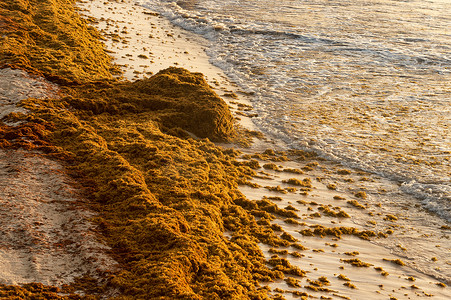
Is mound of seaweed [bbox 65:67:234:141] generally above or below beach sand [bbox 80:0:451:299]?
above

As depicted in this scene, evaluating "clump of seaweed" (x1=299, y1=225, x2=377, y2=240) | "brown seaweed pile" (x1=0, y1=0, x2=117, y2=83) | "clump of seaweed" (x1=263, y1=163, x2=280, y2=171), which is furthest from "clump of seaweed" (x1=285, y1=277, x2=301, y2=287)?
"brown seaweed pile" (x1=0, y1=0, x2=117, y2=83)

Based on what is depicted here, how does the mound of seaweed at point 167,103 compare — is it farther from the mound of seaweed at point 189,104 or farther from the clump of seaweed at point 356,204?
the clump of seaweed at point 356,204

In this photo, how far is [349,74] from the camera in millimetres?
13180

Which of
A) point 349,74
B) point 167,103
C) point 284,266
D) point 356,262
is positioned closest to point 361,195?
point 356,262

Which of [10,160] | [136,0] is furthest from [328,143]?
[136,0]

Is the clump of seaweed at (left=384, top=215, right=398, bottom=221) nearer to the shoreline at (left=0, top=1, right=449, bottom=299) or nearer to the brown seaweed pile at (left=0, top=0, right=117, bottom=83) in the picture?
the shoreline at (left=0, top=1, right=449, bottom=299)

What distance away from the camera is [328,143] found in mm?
8820

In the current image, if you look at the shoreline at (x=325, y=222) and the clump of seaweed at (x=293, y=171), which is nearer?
the shoreline at (x=325, y=222)

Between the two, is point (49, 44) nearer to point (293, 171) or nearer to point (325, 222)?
point (293, 171)

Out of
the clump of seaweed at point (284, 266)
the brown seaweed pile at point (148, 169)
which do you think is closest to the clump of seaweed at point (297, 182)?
the brown seaweed pile at point (148, 169)

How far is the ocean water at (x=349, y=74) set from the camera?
8.61 meters

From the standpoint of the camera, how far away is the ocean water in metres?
8.61

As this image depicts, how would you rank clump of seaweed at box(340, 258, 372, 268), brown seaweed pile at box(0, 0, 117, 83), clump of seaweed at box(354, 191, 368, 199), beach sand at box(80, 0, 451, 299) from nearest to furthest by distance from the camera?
beach sand at box(80, 0, 451, 299), clump of seaweed at box(340, 258, 372, 268), clump of seaweed at box(354, 191, 368, 199), brown seaweed pile at box(0, 0, 117, 83)

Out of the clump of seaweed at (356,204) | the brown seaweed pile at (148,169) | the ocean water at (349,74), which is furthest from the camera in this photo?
the ocean water at (349,74)
